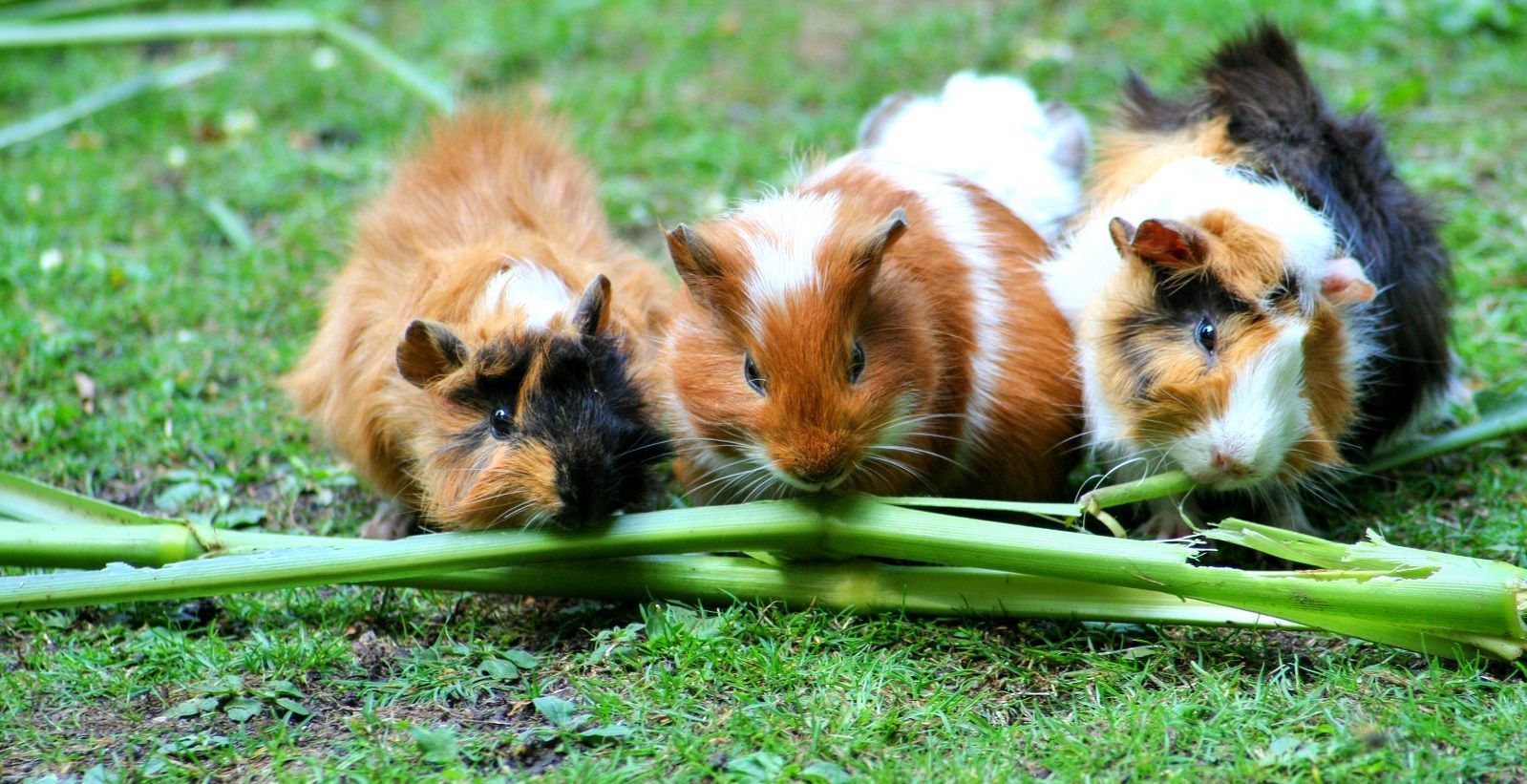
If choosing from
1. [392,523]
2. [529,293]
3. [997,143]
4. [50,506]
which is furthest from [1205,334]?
[50,506]

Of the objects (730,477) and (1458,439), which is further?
(1458,439)

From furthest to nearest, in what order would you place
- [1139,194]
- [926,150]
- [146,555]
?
[926,150] → [1139,194] → [146,555]

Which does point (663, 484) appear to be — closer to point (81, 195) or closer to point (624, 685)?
point (624, 685)

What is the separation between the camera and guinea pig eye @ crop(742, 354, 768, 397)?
2.77m

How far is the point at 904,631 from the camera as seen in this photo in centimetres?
288

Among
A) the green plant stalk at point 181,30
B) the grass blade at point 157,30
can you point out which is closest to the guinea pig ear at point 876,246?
the green plant stalk at point 181,30

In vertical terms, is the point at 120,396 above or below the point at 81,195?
below

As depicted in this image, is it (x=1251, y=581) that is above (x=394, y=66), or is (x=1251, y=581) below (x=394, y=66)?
below

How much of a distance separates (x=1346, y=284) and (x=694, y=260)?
1501mm

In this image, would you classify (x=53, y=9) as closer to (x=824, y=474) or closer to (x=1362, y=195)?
(x=824, y=474)

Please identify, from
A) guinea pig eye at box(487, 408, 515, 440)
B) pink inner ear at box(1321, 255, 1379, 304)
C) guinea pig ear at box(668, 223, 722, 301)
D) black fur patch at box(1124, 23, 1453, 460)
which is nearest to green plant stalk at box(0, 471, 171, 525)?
guinea pig eye at box(487, 408, 515, 440)

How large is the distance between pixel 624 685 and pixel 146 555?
121 centimetres

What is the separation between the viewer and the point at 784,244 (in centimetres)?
283

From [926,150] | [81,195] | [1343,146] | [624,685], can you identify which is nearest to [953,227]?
[926,150]
